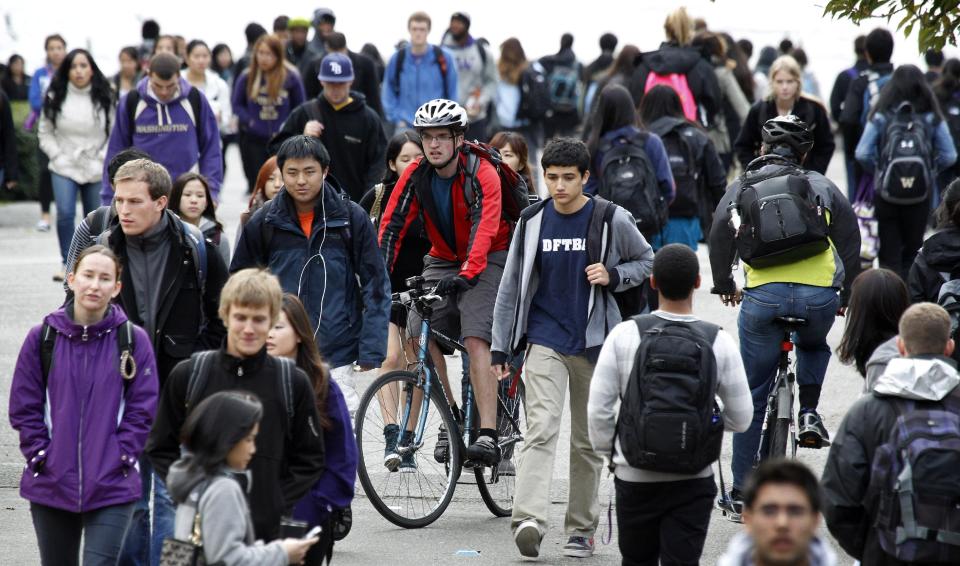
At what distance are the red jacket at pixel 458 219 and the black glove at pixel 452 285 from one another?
1.4 inches

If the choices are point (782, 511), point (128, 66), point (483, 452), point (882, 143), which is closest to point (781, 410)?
point (483, 452)

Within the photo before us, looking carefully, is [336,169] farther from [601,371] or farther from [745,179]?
[601,371]

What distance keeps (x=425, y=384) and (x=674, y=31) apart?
251 inches

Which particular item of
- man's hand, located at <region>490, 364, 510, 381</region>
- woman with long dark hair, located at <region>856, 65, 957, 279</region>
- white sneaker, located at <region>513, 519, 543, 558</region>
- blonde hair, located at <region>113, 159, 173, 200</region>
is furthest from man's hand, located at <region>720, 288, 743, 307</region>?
woman with long dark hair, located at <region>856, 65, 957, 279</region>

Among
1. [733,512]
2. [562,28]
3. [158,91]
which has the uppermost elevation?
[562,28]

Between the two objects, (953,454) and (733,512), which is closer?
(953,454)

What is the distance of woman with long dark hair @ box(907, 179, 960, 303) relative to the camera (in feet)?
23.3

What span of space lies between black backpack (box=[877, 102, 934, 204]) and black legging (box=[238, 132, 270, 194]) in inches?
238

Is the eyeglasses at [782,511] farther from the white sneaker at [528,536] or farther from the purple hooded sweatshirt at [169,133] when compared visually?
the purple hooded sweatshirt at [169,133]

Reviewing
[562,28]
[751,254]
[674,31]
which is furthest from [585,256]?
[562,28]

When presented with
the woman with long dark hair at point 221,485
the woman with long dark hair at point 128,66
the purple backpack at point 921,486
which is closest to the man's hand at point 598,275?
the purple backpack at point 921,486

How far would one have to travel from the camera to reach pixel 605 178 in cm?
1016

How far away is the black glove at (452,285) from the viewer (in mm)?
8016

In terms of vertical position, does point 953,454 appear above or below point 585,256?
below
